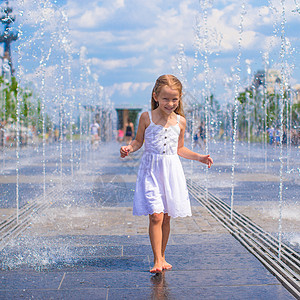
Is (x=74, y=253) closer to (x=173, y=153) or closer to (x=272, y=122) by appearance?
(x=173, y=153)

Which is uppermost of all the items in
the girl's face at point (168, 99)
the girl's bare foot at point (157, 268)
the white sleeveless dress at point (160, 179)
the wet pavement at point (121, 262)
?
the girl's face at point (168, 99)

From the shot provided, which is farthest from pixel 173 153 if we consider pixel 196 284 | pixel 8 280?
pixel 8 280

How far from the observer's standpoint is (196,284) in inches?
137

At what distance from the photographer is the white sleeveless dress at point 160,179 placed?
12.2 feet

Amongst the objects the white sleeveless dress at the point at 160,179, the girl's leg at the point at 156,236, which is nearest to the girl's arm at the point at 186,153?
the white sleeveless dress at the point at 160,179

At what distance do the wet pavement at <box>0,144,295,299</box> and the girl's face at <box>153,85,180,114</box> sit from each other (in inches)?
49.9

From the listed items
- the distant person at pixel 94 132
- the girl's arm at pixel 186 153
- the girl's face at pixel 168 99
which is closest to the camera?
the girl's face at pixel 168 99

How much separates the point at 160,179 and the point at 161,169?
0.26 ft

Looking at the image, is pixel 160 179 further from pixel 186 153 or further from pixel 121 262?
pixel 121 262

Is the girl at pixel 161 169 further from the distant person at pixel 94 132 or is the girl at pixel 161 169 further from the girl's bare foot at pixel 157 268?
the distant person at pixel 94 132

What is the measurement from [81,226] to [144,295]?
239 centimetres

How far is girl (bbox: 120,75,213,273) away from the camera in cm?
370

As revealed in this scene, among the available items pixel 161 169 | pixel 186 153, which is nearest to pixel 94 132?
pixel 186 153

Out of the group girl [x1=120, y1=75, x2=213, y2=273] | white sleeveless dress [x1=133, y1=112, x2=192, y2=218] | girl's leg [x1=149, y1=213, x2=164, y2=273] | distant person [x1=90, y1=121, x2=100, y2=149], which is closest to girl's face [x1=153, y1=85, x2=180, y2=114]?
girl [x1=120, y1=75, x2=213, y2=273]
